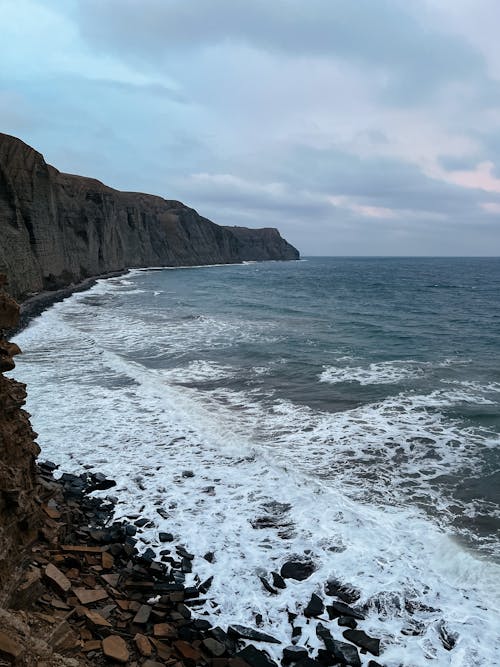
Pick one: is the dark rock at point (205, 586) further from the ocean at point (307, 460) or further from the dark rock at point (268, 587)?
the dark rock at point (268, 587)

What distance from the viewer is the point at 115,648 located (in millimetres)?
4707

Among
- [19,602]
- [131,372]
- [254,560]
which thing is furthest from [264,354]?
[19,602]

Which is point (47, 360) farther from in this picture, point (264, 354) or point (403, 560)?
point (403, 560)

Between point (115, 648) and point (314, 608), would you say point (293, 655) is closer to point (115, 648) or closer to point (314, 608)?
point (314, 608)

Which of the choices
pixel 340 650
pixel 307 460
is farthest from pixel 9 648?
pixel 307 460

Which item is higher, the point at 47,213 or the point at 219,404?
the point at 47,213

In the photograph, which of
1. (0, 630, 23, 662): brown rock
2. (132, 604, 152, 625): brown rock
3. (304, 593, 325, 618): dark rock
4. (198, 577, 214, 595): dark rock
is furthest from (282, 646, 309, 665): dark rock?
(0, 630, 23, 662): brown rock

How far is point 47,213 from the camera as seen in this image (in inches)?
1636

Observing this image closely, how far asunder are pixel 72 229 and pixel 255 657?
193ft

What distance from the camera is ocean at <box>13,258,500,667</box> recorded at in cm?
→ 604

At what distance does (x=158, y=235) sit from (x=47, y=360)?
3705 inches

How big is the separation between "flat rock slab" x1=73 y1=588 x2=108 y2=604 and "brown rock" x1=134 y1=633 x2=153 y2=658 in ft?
2.27

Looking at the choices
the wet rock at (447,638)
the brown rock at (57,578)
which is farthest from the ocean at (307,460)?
the brown rock at (57,578)

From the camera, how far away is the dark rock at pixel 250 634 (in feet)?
17.5
